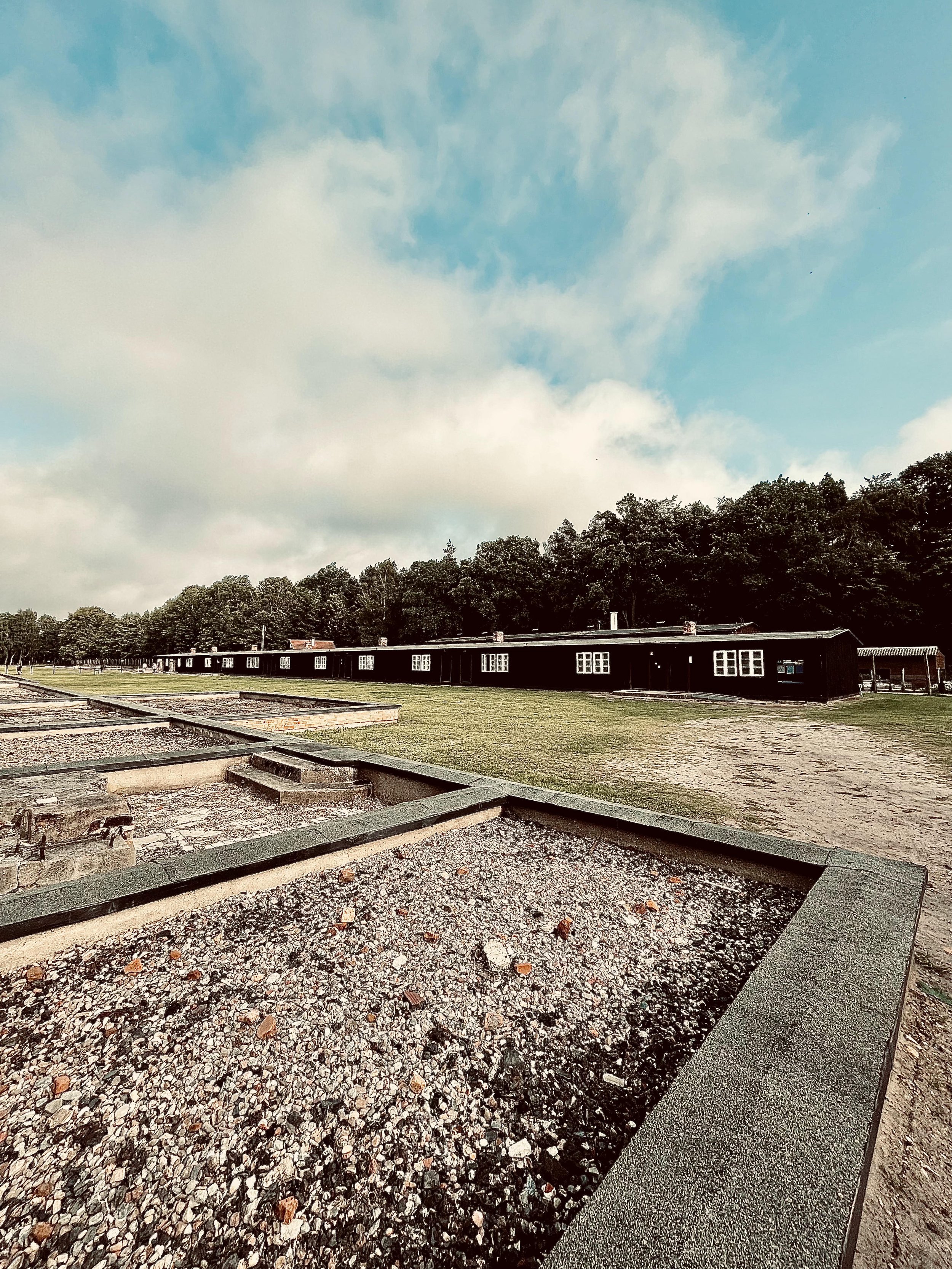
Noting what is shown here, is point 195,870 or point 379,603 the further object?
point 379,603

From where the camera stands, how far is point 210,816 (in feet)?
19.3

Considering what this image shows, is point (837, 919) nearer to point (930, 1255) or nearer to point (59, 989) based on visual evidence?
point (930, 1255)

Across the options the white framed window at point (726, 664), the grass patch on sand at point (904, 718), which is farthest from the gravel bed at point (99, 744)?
the white framed window at point (726, 664)

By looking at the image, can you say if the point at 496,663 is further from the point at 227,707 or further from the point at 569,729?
the point at 569,729

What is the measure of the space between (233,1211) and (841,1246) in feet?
5.72

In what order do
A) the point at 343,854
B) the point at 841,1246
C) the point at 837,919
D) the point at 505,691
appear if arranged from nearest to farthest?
the point at 841,1246 < the point at 837,919 < the point at 343,854 < the point at 505,691

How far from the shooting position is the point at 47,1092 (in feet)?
6.93

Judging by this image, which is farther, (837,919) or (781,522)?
(781,522)

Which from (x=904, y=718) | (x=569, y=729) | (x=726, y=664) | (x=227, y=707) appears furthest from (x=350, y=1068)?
(x=726, y=664)

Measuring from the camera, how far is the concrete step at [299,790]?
250 inches

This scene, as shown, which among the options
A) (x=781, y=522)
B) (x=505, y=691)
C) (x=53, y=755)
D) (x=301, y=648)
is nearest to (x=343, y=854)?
(x=53, y=755)

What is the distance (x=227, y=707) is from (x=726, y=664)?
2048 cm

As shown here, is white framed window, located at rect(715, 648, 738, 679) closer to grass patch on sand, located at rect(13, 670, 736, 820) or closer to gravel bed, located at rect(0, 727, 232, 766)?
grass patch on sand, located at rect(13, 670, 736, 820)

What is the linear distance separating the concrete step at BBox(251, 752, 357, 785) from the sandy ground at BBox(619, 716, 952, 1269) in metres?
3.91
